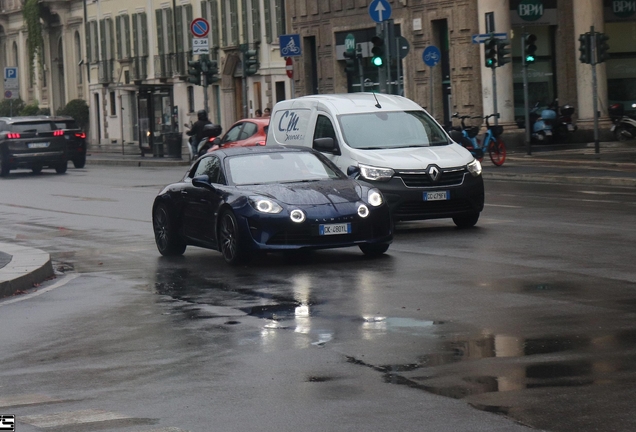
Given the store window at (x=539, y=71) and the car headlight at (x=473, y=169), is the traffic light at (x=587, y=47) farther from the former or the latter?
the car headlight at (x=473, y=169)

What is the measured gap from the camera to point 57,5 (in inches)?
3169

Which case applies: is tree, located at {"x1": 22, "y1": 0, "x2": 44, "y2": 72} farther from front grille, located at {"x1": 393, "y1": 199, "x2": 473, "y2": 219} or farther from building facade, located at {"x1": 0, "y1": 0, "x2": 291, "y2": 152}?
front grille, located at {"x1": 393, "y1": 199, "x2": 473, "y2": 219}

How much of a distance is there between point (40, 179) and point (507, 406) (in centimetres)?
3333

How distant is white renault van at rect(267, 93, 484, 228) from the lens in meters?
17.7

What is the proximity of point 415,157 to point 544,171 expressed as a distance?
40.9 ft

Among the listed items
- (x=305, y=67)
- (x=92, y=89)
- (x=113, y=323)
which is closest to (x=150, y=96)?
(x=305, y=67)

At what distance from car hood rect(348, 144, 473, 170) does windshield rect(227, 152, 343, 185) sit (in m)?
2.04

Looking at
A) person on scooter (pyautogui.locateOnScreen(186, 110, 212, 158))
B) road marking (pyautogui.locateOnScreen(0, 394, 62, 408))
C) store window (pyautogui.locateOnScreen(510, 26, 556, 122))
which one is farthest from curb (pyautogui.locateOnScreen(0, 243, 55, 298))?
store window (pyautogui.locateOnScreen(510, 26, 556, 122))

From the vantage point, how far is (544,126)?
41344mm

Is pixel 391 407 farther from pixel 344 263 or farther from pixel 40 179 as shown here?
pixel 40 179

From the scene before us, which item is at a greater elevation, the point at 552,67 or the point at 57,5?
the point at 57,5

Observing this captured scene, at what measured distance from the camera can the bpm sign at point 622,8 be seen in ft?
144

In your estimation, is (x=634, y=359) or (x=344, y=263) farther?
(x=344, y=263)

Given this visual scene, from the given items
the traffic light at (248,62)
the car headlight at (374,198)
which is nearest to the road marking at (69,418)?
the car headlight at (374,198)
